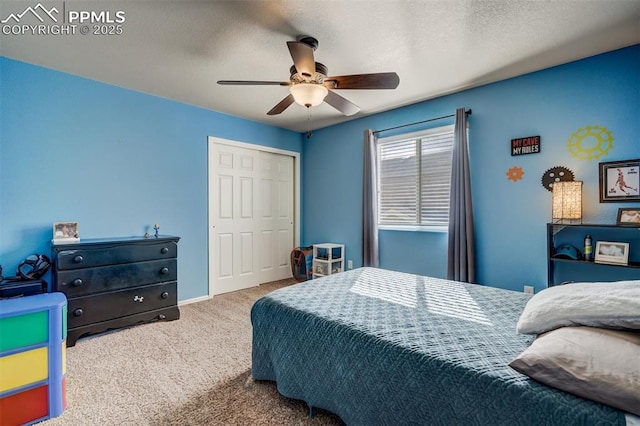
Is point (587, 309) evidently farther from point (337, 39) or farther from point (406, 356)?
point (337, 39)

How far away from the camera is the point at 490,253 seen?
3178mm

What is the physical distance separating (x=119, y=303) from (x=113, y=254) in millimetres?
487

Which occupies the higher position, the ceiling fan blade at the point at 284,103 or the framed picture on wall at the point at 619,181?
the ceiling fan blade at the point at 284,103

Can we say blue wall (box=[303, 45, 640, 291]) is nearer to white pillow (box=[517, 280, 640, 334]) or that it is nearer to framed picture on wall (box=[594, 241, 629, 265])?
framed picture on wall (box=[594, 241, 629, 265])

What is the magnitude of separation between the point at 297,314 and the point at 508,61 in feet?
9.51

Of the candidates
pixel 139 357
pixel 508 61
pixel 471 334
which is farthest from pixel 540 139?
pixel 139 357

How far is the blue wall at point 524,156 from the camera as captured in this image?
2.50 metres

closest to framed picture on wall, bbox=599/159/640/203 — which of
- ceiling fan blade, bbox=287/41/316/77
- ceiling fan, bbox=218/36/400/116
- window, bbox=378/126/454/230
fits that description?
window, bbox=378/126/454/230

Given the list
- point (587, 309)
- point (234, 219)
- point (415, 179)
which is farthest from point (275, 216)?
point (587, 309)

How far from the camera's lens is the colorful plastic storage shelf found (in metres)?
1.64

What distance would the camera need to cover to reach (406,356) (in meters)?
1.26

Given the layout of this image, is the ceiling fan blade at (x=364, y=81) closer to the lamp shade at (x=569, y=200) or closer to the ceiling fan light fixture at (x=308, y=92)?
the ceiling fan light fixture at (x=308, y=92)

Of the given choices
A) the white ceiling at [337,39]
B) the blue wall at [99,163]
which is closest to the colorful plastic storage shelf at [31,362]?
the blue wall at [99,163]

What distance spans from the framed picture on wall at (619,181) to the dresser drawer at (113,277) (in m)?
4.25
